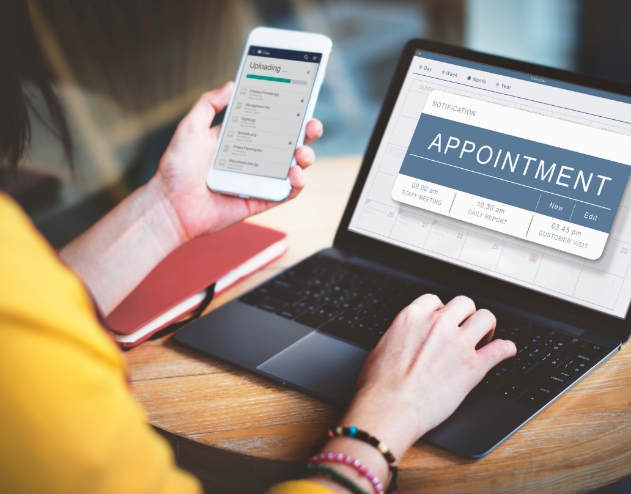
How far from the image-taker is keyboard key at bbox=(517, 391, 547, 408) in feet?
2.19

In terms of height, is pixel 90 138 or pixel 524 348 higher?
pixel 524 348

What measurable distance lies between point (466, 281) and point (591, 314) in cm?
17

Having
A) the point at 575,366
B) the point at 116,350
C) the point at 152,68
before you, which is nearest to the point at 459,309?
the point at 575,366

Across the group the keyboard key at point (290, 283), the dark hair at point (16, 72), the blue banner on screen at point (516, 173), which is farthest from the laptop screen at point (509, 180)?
the dark hair at point (16, 72)

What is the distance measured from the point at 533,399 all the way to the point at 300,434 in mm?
262

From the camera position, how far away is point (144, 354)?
826mm

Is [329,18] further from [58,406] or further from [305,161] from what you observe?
[58,406]

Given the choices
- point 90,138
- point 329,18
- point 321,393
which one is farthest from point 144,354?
point 329,18

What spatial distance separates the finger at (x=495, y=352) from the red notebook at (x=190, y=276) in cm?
42

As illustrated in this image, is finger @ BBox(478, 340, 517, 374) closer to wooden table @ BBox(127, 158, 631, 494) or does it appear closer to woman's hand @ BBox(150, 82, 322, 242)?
wooden table @ BBox(127, 158, 631, 494)

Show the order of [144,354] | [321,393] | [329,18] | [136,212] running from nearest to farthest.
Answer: [321,393], [144,354], [136,212], [329,18]

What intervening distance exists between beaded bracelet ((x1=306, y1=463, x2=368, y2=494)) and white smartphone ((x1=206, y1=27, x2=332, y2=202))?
465 millimetres

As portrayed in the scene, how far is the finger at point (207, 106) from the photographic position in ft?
3.22

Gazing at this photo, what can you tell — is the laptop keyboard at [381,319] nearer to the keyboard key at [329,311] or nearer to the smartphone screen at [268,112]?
the keyboard key at [329,311]
